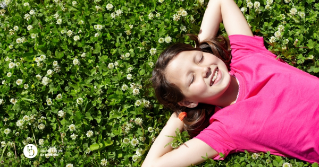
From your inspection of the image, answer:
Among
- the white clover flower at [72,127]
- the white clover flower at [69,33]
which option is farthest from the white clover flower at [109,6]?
the white clover flower at [72,127]

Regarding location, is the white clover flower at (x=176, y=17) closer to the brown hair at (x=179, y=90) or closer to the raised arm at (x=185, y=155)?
the brown hair at (x=179, y=90)

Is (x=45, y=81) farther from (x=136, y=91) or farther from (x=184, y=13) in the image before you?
(x=184, y=13)

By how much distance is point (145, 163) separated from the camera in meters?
2.93

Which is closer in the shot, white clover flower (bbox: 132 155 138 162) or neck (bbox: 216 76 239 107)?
neck (bbox: 216 76 239 107)

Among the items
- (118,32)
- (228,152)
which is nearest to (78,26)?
(118,32)

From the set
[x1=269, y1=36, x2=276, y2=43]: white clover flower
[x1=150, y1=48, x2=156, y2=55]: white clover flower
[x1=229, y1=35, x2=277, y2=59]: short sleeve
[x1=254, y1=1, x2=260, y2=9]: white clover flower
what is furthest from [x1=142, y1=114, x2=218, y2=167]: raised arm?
[x1=254, y1=1, x2=260, y2=9]: white clover flower

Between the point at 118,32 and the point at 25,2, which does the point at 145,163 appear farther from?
the point at 25,2

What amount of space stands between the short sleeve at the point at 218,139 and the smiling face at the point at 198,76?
251mm

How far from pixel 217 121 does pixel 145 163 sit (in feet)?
2.39

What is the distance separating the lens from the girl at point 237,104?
2623mm

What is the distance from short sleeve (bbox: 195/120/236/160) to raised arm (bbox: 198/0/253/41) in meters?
0.95

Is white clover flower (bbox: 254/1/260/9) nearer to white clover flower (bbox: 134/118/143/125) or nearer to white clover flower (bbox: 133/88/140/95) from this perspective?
white clover flower (bbox: 133/88/140/95)

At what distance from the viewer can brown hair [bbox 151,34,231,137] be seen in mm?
2797

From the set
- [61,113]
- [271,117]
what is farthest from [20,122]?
[271,117]
